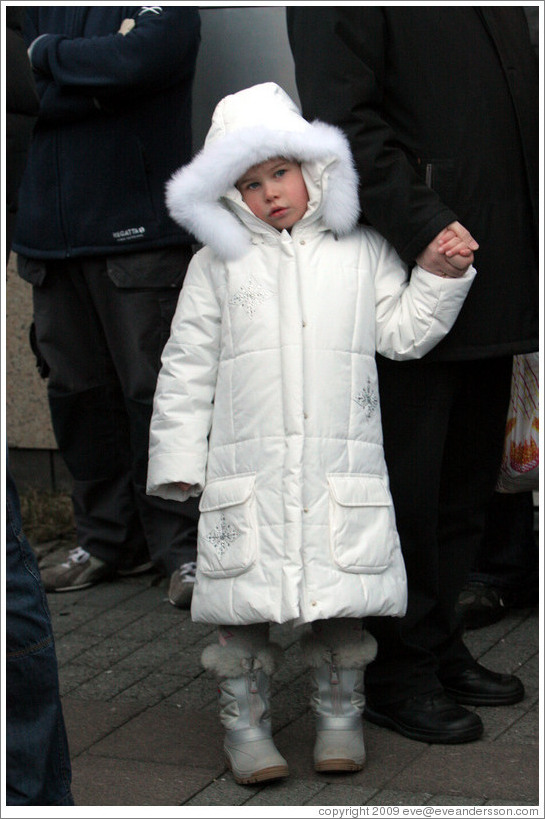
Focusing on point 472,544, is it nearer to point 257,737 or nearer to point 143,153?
point 257,737

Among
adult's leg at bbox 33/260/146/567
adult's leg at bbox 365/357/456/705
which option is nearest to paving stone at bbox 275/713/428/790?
adult's leg at bbox 365/357/456/705

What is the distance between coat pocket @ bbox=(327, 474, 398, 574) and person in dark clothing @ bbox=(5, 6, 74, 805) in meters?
0.75

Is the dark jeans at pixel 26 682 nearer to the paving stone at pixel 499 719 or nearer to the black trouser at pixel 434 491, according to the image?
the black trouser at pixel 434 491

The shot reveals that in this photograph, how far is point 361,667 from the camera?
333cm

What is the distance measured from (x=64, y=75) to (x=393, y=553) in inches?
77.3

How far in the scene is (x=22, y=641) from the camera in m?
2.67

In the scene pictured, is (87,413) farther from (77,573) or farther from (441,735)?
(441,735)

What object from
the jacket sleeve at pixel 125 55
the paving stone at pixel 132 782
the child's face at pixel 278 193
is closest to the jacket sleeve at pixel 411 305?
the child's face at pixel 278 193

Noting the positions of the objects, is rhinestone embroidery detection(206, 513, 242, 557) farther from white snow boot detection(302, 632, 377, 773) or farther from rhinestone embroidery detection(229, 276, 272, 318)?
rhinestone embroidery detection(229, 276, 272, 318)

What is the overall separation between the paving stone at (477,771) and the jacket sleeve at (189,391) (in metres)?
0.88

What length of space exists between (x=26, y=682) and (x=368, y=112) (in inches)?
62.0

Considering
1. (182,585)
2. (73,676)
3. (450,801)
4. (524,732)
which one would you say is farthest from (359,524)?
(182,585)

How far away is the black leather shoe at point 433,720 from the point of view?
11.3 ft

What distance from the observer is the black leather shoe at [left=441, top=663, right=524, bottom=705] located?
12.1 ft
